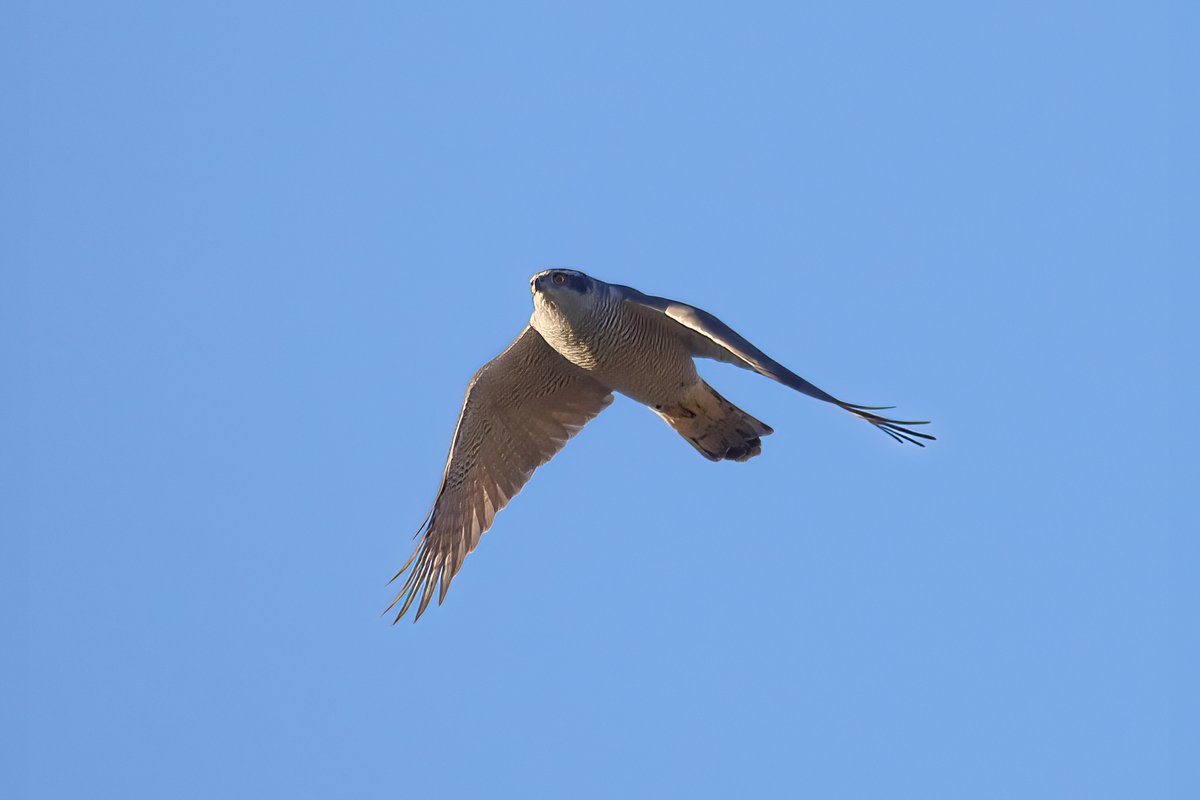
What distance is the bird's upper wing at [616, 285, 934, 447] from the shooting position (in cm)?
974

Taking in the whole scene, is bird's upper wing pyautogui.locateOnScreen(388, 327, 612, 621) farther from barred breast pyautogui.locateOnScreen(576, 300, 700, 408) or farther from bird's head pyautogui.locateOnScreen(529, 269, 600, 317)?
bird's head pyautogui.locateOnScreen(529, 269, 600, 317)

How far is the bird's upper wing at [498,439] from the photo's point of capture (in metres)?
12.2

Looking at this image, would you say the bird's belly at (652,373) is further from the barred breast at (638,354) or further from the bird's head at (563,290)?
the bird's head at (563,290)

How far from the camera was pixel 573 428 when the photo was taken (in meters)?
12.7

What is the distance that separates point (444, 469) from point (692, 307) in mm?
2888

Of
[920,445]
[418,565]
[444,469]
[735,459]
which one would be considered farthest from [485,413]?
[920,445]

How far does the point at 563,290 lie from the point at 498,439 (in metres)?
2.07

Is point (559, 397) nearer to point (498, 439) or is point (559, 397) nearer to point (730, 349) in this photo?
point (498, 439)

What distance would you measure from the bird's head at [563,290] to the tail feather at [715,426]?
146 centimetres

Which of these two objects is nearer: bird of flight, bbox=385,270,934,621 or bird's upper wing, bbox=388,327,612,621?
bird of flight, bbox=385,270,934,621

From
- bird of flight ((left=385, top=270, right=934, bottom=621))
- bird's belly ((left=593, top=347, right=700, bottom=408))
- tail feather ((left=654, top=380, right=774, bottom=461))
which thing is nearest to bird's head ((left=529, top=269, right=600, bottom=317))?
bird of flight ((left=385, top=270, right=934, bottom=621))

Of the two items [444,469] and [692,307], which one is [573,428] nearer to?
[444,469]

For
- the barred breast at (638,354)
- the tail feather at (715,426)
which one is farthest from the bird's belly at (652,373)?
the tail feather at (715,426)

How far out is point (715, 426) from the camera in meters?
12.4
